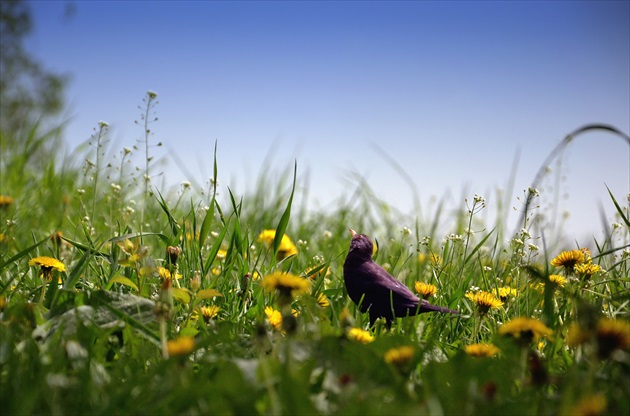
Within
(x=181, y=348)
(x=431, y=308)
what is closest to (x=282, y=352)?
(x=181, y=348)

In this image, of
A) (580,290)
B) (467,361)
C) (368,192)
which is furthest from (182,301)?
(368,192)

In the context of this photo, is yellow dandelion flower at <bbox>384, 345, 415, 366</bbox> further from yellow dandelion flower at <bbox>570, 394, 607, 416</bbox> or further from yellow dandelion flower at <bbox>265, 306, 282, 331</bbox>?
yellow dandelion flower at <bbox>265, 306, 282, 331</bbox>

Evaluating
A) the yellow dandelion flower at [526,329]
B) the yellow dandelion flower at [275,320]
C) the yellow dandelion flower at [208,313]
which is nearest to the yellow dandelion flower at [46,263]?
the yellow dandelion flower at [208,313]

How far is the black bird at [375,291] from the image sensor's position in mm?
2373

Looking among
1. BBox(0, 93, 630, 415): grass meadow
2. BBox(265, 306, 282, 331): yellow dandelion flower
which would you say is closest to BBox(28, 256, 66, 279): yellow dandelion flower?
BBox(0, 93, 630, 415): grass meadow

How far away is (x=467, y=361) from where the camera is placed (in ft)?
5.38

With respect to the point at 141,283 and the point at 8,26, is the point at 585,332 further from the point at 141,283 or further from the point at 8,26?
→ the point at 8,26

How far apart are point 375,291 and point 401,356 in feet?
2.82

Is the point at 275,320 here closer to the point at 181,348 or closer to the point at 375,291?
the point at 375,291

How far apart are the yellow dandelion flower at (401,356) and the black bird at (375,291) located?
72 cm

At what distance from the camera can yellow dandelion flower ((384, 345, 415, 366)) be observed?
5.05 feet

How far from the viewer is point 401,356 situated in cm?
154

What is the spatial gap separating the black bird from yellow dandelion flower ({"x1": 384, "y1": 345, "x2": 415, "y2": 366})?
722 millimetres

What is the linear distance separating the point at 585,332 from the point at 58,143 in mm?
6570
